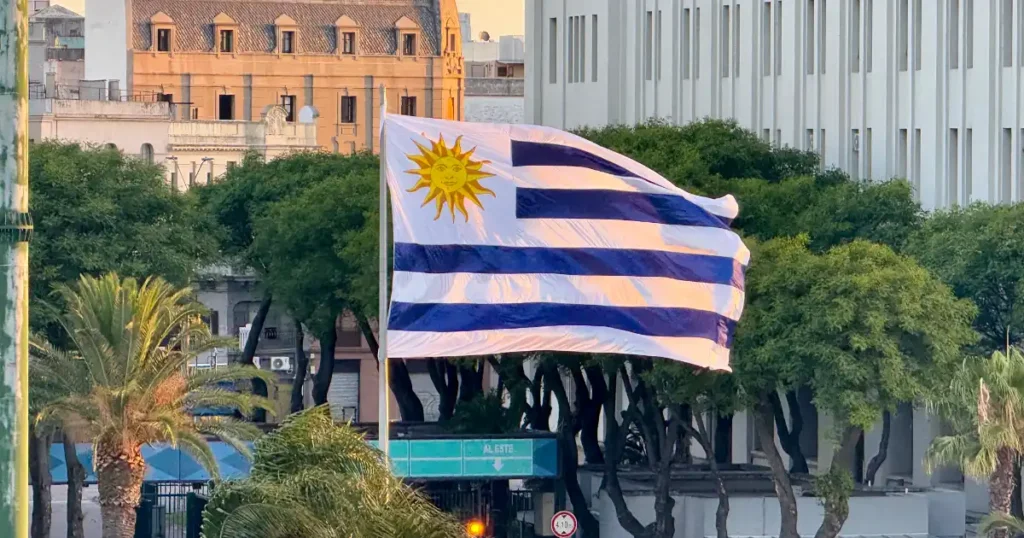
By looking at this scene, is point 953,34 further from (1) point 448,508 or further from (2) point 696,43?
(1) point 448,508

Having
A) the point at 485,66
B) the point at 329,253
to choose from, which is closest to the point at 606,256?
the point at 329,253

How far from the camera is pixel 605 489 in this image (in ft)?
147

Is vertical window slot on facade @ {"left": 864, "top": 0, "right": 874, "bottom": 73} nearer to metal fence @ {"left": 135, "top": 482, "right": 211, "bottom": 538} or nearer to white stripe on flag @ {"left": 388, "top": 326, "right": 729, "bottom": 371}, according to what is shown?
metal fence @ {"left": 135, "top": 482, "right": 211, "bottom": 538}

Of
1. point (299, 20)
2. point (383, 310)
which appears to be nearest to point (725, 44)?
point (383, 310)

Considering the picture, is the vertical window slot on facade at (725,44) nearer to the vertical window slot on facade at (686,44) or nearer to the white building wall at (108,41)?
the vertical window slot on facade at (686,44)

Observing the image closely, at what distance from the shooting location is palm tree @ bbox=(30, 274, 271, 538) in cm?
3103

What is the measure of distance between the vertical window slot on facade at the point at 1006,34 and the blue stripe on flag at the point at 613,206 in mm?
28203

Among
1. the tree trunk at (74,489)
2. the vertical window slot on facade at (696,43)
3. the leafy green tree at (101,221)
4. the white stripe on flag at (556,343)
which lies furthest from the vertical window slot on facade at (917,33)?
the white stripe on flag at (556,343)

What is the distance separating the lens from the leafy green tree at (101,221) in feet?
148

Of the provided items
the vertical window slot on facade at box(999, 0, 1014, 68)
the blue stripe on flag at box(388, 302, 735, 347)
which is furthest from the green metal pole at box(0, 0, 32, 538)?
the vertical window slot on facade at box(999, 0, 1014, 68)

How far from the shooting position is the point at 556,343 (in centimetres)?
2523

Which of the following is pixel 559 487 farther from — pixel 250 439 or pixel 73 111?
pixel 73 111

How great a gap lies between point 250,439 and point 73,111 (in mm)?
73971

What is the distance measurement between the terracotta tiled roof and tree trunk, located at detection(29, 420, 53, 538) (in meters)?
103
